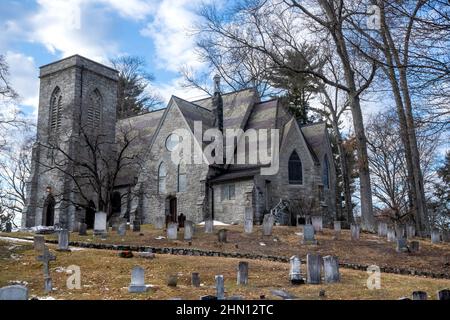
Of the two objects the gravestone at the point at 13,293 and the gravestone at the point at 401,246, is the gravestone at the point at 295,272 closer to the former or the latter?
the gravestone at the point at 13,293

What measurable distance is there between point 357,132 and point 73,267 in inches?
663

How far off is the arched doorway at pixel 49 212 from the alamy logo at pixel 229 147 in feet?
32.6

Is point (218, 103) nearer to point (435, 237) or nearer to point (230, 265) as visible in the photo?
point (435, 237)

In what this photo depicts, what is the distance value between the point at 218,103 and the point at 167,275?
25.9 m

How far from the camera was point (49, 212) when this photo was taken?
39.5 meters

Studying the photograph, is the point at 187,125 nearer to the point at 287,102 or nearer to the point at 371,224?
the point at 287,102

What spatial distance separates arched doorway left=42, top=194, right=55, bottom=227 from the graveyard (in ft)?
51.1

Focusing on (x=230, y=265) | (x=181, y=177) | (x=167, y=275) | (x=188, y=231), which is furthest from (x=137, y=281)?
(x=181, y=177)

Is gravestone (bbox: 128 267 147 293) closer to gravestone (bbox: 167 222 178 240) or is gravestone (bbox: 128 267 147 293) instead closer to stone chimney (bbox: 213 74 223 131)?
gravestone (bbox: 167 222 178 240)

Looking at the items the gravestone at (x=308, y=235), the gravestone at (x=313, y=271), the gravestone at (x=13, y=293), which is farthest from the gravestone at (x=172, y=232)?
the gravestone at (x=13, y=293)

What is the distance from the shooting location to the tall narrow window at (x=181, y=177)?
3578 centimetres

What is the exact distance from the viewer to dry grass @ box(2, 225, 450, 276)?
18.2 metres


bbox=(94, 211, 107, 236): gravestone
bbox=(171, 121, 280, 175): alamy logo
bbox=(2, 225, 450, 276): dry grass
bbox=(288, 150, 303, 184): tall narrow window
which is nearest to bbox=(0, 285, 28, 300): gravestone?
bbox=(2, 225, 450, 276): dry grass
